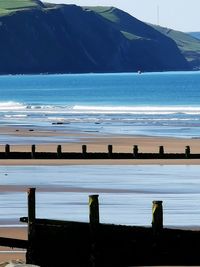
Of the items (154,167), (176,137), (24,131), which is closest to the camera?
(154,167)

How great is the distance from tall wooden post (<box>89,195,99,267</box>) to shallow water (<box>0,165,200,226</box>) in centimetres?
638

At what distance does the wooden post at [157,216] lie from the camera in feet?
72.9

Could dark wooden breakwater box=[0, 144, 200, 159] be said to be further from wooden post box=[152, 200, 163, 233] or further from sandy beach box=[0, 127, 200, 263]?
wooden post box=[152, 200, 163, 233]

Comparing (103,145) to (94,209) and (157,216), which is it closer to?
(94,209)

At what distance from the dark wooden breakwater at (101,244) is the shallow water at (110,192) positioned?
252 inches

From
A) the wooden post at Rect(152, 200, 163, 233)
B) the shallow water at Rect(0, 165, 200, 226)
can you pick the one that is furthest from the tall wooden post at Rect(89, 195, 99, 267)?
the shallow water at Rect(0, 165, 200, 226)

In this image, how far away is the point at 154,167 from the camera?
51031mm

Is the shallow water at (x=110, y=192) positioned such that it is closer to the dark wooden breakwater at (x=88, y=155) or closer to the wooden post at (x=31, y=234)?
the dark wooden breakwater at (x=88, y=155)

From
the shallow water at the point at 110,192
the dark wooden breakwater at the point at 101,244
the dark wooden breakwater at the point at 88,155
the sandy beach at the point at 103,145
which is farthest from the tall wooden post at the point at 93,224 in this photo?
the dark wooden breakwater at the point at 88,155

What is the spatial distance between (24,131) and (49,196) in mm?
48791

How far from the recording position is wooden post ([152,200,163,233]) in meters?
22.2

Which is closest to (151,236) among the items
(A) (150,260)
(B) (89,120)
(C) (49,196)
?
(A) (150,260)

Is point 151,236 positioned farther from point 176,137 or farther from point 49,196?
point 176,137

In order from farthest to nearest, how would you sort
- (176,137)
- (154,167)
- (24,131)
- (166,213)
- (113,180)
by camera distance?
(24,131) → (176,137) → (154,167) → (113,180) → (166,213)
